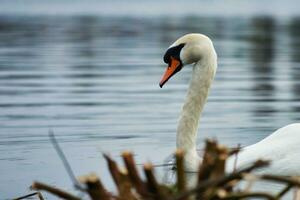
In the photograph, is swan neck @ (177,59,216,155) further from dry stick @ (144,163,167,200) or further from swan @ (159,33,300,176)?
dry stick @ (144,163,167,200)

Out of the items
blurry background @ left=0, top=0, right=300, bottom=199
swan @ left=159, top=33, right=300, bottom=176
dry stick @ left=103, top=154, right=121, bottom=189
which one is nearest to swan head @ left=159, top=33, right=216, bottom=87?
swan @ left=159, top=33, right=300, bottom=176

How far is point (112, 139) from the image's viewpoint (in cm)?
1169

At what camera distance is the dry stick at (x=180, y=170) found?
4270 mm

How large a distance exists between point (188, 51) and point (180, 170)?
395 centimetres

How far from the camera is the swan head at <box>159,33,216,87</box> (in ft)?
27.1

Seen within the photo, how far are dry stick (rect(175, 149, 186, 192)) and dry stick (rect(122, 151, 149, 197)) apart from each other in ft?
0.51

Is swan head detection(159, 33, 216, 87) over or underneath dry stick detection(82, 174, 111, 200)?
over

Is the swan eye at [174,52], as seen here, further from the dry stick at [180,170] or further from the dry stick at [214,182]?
the dry stick at [214,182]

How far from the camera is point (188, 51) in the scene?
8258 mm

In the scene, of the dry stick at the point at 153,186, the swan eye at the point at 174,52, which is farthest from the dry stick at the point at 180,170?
the swan eye at the point at 174,52

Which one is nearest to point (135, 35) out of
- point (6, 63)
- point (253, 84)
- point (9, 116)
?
point (6, 63)

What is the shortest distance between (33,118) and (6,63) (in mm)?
11356

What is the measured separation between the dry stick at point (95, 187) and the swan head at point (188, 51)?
3841 mm

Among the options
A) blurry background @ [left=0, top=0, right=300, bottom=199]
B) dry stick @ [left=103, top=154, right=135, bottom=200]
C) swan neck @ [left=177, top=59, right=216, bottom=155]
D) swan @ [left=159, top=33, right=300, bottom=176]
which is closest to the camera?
dry stick @ [left=103, top=154, right=135, bottom=200]
